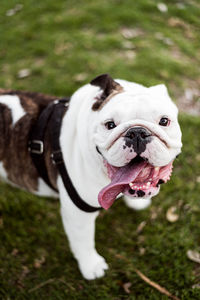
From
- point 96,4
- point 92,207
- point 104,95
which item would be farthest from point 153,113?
point 96,4

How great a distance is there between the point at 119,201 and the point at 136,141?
61.2 inches

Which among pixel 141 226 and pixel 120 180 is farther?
pixel 141 226

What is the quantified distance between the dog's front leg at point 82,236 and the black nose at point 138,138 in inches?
30.1

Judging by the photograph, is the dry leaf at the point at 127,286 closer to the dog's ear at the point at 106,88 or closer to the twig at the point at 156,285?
the twig at the point at 156,285

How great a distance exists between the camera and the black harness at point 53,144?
2037 millimetres

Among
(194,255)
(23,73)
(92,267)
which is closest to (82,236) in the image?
(92,267)

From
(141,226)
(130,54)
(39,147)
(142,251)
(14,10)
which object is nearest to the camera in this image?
(39,147)

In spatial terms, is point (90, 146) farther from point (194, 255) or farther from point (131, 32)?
point (131, 32)

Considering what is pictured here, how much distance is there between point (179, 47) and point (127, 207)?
2753 millimetres

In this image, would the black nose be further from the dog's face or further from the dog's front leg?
the dog's front leg

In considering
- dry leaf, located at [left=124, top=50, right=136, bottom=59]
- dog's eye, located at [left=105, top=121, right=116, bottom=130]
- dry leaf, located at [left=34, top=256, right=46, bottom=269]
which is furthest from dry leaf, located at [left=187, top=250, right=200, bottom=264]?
dry leaf, located at [left=124, top=50, right=136, bottom=59]

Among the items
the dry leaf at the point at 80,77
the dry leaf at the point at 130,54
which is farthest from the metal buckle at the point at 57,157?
the dry leaf at the point at 130,54

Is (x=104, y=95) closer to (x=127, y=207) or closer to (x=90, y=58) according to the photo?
(x=127, y=207)

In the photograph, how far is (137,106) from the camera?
1.56 m
